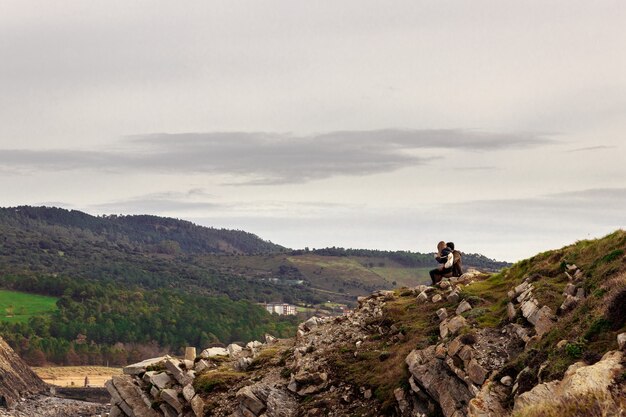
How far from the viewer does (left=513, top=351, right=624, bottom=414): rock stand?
942 inches

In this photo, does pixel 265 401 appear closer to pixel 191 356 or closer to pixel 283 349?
pixel 283 349

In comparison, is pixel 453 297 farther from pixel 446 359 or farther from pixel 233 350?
pixel 233 350

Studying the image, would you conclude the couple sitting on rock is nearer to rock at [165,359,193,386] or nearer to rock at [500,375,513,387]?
rock at [165,359,193,386]

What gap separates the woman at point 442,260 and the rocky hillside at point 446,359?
4.37 ft

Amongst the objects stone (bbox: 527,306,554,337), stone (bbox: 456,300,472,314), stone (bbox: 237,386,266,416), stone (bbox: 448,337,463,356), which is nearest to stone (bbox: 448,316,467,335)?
stone (bbox: 456,300,472,314)

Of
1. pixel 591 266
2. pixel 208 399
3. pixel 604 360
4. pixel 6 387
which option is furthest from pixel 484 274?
pixel 6 387

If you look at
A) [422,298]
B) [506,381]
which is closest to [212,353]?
[422,298]

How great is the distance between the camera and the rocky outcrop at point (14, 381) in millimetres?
161800

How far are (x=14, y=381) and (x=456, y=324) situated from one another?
150m

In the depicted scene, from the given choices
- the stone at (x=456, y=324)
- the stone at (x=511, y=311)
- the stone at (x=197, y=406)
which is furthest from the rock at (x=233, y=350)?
the stone at (x=511, y=311)

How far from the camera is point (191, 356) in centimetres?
5638

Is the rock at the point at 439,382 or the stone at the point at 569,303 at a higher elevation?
the stone at the point at 569,303

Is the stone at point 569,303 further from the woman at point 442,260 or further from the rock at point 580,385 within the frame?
the woman at point 442,260

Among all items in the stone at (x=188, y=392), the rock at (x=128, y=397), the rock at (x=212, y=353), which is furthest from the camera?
the rock at (x=212, y=353)
